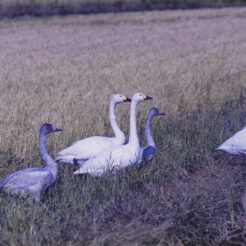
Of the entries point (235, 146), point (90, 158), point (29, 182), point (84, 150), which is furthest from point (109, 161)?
point (235, 146)

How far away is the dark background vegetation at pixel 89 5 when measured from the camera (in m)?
38.6

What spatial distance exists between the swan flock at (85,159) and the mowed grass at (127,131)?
16 cm

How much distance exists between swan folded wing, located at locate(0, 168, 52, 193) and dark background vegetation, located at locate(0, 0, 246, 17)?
34.1m

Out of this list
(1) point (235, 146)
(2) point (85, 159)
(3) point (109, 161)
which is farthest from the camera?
(2) point (85, 159)

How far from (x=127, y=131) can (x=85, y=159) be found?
1.78 m

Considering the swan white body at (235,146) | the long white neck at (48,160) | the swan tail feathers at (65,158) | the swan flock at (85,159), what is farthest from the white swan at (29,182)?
the swan white body at (235,146)

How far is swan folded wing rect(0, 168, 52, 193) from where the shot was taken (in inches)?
202

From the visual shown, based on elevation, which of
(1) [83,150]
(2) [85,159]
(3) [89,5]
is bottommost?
(2) [85,159]

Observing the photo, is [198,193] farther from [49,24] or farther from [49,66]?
[49,24]

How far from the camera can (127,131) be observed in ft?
26.7

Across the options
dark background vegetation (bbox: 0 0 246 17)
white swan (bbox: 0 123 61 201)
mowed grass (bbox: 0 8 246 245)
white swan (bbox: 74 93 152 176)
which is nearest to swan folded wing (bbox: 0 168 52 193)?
white swan (bbox: 0 123 61 201)

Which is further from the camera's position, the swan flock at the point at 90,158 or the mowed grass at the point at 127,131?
the swan flock at the point at 90,158

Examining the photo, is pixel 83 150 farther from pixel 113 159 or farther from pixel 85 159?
pixel 113 159

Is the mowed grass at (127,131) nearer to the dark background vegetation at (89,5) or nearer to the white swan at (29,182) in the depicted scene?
the white swan at (29,182)
